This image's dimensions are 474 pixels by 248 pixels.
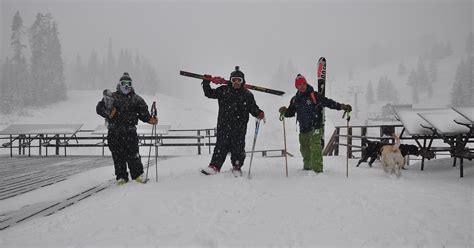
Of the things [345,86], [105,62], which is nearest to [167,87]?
[105,62]

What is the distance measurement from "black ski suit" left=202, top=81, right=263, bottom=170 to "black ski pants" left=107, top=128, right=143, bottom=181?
1.58 metres

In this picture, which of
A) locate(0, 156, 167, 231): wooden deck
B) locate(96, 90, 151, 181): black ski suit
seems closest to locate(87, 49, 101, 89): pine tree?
locate(0, 156, 167, 231): wooden deck

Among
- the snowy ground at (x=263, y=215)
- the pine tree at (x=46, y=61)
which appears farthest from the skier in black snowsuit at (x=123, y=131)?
the pine tree at (x=46, y=61)

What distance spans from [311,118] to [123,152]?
157 inches

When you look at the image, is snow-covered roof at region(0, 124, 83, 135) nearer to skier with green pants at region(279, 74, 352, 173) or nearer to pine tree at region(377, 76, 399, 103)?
skier with green pants at region(279, 74, 352, 173)

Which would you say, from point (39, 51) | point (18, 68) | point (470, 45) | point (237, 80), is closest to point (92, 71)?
point (39, 51)

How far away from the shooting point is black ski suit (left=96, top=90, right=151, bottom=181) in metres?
5.81

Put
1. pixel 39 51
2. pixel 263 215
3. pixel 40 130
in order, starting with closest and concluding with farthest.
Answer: pixel 263 215
pixel 40 130
pixel 39 51

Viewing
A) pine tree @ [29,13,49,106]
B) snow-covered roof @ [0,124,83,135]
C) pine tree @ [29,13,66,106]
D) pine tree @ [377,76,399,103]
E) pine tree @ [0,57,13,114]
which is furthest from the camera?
pine tree @ [377,76,399,103]

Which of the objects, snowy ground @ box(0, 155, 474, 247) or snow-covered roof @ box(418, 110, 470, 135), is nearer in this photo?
snowy ground @ box(0, 155, 474, 247)

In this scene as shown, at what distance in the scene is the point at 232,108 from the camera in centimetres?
630

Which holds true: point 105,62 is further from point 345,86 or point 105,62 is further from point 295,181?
point 295,181

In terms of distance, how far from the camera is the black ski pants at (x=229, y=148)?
245 inches

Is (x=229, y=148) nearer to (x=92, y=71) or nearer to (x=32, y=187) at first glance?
(x=32, y=187)
